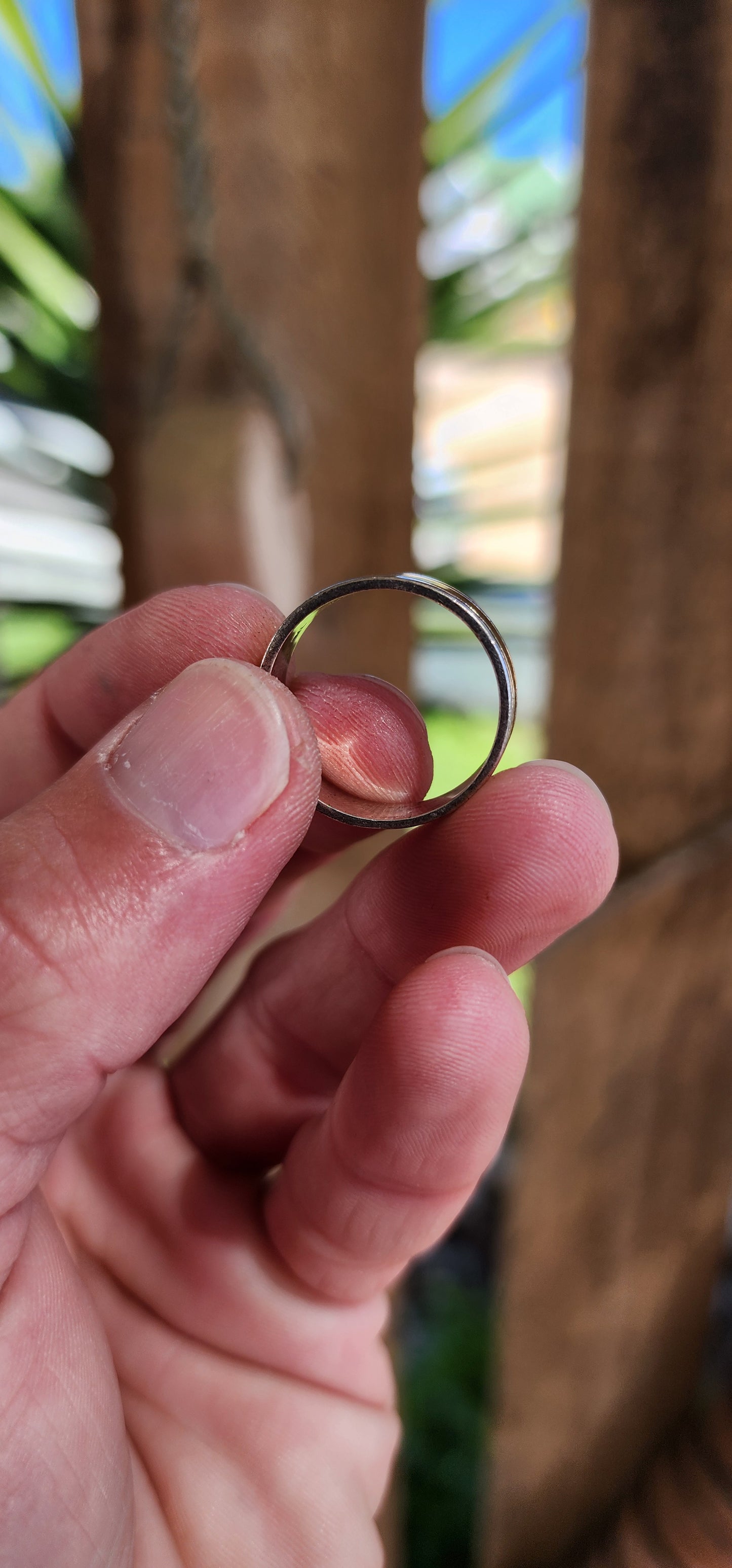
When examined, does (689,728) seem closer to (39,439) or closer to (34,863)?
(34,863)

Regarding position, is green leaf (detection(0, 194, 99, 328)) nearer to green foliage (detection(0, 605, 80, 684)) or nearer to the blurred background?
the blurred background

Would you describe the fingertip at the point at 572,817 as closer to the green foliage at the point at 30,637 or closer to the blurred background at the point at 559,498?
the blurred background at the point at 559,498

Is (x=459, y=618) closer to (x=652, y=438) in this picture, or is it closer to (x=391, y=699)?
(x=391, y=699)

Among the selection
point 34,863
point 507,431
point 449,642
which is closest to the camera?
point 34,863

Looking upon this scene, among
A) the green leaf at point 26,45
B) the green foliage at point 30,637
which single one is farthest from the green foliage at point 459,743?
the green leaf at point 26,45

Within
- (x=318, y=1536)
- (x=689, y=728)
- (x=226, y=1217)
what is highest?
(x=689, y=728)

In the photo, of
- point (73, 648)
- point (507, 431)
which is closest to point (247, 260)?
point (73, 648)

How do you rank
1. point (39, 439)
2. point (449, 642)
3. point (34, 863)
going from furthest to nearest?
point (39, 439)
point (449, 642)
point (34, 863)
